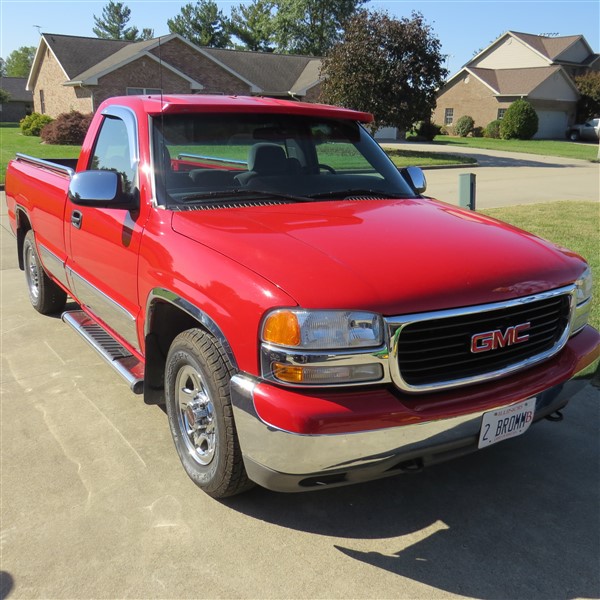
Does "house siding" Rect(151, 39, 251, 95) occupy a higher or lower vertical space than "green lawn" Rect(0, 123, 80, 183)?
higher

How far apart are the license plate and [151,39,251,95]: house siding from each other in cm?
3266

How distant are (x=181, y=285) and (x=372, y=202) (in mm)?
1348

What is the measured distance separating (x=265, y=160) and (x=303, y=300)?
1.64 m

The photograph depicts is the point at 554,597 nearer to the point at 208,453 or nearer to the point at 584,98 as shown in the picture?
the point at 208,453

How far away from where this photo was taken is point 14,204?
20.3 feet

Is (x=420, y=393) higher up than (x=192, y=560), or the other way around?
(x=420, y=393)

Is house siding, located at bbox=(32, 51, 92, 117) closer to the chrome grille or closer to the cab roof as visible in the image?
the cab roof

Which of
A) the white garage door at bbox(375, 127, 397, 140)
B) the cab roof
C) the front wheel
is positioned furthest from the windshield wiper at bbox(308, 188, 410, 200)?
the white garage door at bbox(375, 127, 397, 140)

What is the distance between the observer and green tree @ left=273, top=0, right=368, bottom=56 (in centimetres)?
5929

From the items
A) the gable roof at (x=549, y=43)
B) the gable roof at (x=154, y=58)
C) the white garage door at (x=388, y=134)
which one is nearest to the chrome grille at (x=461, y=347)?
the gable roof at (x=154, y=58)

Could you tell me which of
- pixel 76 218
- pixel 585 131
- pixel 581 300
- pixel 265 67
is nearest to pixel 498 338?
pixel 581 300

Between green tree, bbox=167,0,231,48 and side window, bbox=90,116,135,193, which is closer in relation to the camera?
side window, bbox=90,116,135,193

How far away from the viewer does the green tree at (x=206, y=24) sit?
7469 centimetres

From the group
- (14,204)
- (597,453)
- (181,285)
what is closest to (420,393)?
(181,285)
